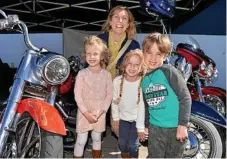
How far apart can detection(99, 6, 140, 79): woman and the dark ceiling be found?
10.9 ft

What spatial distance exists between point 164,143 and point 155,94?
32cm

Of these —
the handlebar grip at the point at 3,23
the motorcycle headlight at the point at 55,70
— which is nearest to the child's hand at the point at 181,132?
the motorcycle headlight at the point at 55,70

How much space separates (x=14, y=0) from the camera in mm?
7090

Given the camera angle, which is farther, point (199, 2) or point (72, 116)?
point (199, 2)

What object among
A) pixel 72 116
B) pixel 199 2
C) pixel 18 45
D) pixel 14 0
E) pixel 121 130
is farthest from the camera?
pixel 14 0

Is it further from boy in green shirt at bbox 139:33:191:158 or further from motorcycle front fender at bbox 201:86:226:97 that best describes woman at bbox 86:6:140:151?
motorcycle front fender at bbox 201:86:226:97

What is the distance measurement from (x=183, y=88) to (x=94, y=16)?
577 cm

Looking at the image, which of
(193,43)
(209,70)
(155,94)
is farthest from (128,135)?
(193,43)

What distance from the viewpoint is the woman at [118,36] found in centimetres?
276

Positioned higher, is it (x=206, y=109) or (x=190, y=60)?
(x=190, y=60)

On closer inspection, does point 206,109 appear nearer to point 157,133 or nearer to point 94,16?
point 157,133

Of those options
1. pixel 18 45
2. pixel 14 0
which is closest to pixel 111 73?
pixel 18 45

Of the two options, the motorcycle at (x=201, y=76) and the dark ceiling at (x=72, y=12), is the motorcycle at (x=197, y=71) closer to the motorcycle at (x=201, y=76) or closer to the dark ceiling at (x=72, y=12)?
the motorcycle at (x=201, y=76)

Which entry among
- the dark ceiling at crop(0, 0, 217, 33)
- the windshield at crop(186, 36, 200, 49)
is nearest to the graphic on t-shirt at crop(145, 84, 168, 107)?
the windshield at crop(186, 36, 200, 49)
